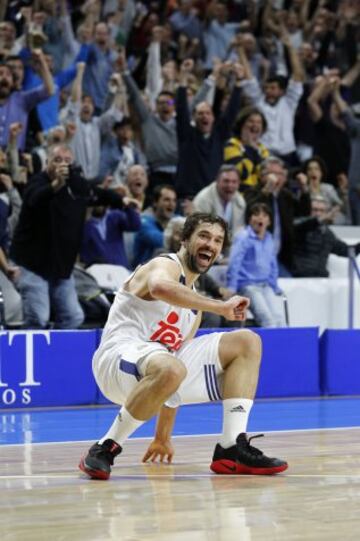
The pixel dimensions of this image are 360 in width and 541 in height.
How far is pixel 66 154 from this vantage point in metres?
10.9

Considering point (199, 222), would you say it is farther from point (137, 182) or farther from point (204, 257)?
point (137, 182)

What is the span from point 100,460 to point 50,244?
5.21 m

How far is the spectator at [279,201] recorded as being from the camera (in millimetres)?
13078

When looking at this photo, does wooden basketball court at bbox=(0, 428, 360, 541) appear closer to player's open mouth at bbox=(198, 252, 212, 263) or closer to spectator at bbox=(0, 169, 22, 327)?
player's open mouth at bbox=(198, 252, 212, 263)

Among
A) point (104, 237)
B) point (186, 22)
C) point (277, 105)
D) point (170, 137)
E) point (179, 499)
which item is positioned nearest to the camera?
point (179, 499)

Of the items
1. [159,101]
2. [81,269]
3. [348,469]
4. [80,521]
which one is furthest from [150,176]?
[80,521]

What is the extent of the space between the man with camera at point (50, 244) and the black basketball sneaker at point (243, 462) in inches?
193

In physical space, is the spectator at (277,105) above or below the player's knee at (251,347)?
above

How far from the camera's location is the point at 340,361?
1195cm

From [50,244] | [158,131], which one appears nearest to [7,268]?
[50,244]

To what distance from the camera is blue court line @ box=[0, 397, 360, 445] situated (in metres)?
8.59

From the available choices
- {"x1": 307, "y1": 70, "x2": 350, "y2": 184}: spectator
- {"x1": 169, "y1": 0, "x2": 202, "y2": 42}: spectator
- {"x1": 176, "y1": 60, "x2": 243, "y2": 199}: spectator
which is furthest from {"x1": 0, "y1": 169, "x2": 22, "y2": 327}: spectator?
{"x1": 307, "y1": 70, "x2": 350, "y2": 184}: spectator

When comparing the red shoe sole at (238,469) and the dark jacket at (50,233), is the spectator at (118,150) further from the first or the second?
the red shoe sole at (238,469)

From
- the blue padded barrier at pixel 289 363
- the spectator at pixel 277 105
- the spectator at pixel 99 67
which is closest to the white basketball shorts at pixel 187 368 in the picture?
the blue padded barrier at pixel 289 363
